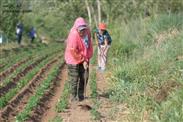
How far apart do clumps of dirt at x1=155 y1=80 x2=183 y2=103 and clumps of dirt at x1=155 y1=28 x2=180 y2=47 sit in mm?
6278

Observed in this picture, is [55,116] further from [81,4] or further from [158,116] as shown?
[81,4]

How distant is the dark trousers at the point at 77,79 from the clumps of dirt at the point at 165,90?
→ 2.32 m

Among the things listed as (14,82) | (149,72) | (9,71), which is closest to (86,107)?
(149,72)

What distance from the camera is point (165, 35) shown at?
1712cm

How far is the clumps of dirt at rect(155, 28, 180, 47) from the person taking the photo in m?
16.3

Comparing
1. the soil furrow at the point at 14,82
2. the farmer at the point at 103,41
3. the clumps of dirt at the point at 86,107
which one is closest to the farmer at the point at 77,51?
the clumps of dirt at the point at 86,107

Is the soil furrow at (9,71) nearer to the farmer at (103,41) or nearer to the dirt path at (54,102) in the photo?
the dirt path at (54,102)

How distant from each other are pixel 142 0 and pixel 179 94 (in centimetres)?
2344

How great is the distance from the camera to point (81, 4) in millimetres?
43062

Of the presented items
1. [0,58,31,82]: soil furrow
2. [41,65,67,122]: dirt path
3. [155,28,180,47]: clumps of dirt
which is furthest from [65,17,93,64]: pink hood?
[0,58,31,82]: soil furrow

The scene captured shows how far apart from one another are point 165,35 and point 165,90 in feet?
24.9

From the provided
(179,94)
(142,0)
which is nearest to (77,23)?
(179,94)

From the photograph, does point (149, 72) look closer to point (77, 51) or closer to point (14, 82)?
point (77, 51)

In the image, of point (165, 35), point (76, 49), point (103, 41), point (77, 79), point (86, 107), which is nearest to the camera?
point (86, 107)
